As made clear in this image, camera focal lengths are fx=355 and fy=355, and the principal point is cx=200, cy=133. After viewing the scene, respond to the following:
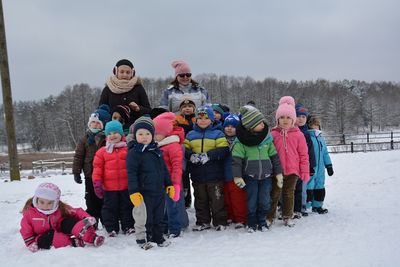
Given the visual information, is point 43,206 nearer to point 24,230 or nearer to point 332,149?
point 24,230

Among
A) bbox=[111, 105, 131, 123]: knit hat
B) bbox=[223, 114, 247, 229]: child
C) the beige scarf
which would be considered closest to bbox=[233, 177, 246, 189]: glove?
bbox=[223, 114, 247, 229]: child

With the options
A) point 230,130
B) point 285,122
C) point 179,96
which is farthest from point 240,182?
point 179,96

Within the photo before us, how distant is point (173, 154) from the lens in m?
4.80

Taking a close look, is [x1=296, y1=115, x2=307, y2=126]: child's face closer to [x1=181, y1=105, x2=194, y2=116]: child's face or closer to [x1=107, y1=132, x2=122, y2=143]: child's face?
[x1=181, y1=105, x2=194, y2=116]: child's face

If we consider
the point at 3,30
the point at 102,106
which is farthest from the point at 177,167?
the point at 3,30

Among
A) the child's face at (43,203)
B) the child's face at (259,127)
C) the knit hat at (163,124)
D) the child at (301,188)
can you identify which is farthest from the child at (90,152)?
the child at (301,188)

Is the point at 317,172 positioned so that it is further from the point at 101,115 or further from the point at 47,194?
the point at 47,194

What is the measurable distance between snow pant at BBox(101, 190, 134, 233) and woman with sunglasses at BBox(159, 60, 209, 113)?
182 cm

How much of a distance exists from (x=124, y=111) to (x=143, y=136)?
1.19 meters

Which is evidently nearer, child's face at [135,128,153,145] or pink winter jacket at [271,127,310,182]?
child's face at [135,128,153,145]

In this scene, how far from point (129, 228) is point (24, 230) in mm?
1302

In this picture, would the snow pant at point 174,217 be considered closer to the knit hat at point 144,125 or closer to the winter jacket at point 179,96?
the knit hat at point 144,125

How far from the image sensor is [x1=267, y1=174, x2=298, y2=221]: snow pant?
5.20 meters

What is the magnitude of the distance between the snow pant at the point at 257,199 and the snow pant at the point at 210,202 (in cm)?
40
